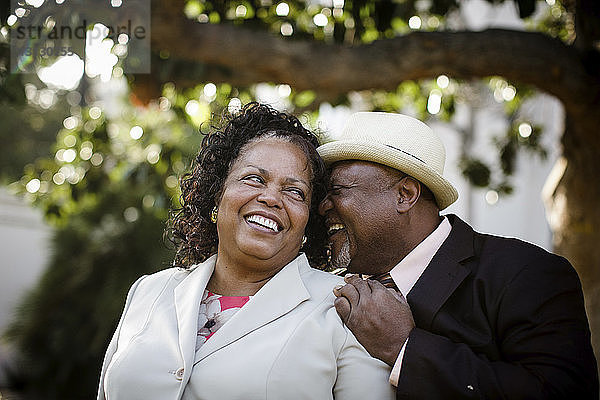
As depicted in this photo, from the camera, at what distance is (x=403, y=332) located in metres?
2.50

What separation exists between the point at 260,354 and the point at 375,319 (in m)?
0.44

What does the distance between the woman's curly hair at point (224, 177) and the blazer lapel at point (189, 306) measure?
19cm

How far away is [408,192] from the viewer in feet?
9.80

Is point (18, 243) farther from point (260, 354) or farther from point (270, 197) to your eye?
point (260, 354)

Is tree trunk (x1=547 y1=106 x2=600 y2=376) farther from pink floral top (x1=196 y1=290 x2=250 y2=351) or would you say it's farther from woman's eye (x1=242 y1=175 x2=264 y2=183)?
pink floral top (x1=196 y1=290 x2=250 y2=351)

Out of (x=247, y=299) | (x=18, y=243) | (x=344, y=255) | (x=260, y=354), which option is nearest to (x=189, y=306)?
(x=247, y=299)

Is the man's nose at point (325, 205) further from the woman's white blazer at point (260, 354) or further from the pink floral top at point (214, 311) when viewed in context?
the pink floral top at point (214, 311)

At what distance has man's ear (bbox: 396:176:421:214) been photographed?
2.97 meters

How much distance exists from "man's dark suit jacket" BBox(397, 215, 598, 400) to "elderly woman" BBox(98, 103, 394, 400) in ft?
0.64

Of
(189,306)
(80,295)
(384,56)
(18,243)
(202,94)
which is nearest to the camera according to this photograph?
(189,306)

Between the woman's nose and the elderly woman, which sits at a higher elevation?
the woman's nose

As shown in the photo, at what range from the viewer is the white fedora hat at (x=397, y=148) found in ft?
9.54

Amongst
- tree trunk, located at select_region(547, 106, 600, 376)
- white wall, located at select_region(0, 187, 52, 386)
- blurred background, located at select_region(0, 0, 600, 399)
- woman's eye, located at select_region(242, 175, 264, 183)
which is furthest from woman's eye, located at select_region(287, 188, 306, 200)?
white wall, located at select_region(0, 187, 52, 386)

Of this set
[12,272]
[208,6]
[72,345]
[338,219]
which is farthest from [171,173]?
[12,272]
